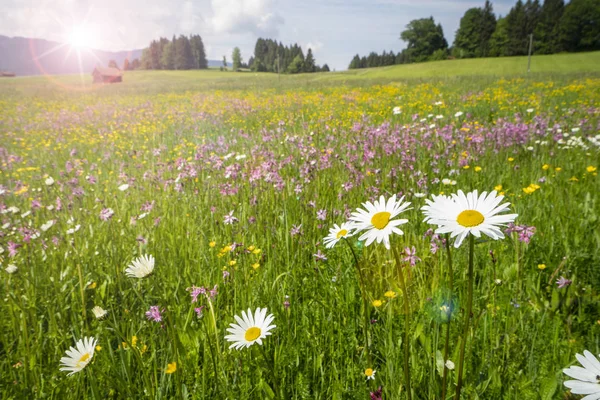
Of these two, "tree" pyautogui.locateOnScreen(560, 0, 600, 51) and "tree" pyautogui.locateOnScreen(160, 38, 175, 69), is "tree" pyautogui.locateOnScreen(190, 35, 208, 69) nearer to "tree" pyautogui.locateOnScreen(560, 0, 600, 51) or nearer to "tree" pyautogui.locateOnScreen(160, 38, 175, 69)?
"tree" pyautogui.locateOnScreen(160, 38, 175, 69)

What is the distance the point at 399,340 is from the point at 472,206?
2.80ft

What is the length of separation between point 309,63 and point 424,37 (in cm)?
3391

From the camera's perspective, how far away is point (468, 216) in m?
0.88

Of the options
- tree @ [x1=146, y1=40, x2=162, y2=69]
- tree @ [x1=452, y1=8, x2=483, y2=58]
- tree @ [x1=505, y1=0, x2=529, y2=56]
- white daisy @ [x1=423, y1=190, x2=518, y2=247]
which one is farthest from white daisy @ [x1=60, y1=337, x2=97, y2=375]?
tree @ [x1=146, y1=40, x2=162, y2=69]

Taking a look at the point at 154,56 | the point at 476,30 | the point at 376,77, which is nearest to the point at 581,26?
the point at 476,30

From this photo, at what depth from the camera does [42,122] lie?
9.63 metres

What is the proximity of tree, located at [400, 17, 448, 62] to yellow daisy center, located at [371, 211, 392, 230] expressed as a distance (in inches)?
3273

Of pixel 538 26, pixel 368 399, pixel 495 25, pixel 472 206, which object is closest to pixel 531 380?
pixel 368 399

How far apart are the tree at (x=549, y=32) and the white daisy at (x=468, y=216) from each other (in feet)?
252

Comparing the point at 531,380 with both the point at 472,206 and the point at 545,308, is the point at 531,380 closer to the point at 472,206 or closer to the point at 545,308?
the point at 545,308

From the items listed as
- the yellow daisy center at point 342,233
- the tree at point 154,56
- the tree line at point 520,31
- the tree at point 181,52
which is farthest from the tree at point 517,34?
the tree at point 154,56

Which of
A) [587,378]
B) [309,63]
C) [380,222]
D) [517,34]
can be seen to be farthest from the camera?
[309,63]

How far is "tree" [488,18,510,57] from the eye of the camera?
2457 inches

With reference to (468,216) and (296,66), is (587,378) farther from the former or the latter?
(296,66)
